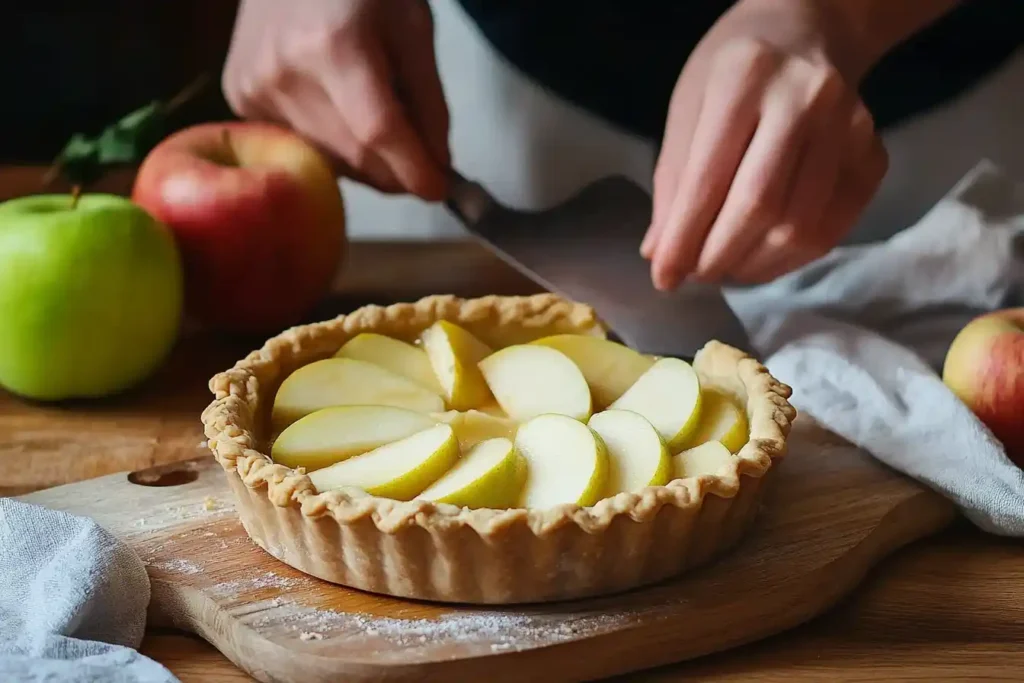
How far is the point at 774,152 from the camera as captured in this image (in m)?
1.50

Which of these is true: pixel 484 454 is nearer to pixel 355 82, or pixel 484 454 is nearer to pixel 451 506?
pixel 451 506

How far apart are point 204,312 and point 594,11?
0.92 metres

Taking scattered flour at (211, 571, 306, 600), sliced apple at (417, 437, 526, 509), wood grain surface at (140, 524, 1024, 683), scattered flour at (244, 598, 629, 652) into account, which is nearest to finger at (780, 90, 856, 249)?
wood grain surface at (140, 524, 1024, 683)

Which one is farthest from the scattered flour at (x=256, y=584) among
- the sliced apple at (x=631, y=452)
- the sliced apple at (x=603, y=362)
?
the sliced apple at (x=603, y=362)

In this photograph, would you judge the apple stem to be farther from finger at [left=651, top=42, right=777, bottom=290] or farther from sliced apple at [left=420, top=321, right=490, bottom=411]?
finger at [left=651, top=42, right=777, bottom=290]

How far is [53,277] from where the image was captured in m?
1.56

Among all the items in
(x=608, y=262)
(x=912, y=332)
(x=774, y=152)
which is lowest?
(x=912, y=332)

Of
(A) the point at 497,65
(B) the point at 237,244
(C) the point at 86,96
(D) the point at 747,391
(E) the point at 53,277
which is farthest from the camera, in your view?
(C) the point at 86,96

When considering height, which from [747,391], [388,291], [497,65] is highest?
[497,65]

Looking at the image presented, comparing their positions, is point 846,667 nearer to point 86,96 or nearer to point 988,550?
point 988,550

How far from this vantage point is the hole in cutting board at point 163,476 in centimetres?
138

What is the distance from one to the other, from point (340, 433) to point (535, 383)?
0.27 metres

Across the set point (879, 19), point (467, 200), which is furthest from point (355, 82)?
point (879, 19)

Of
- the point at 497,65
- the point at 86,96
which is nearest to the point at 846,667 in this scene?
the point at 497,65
